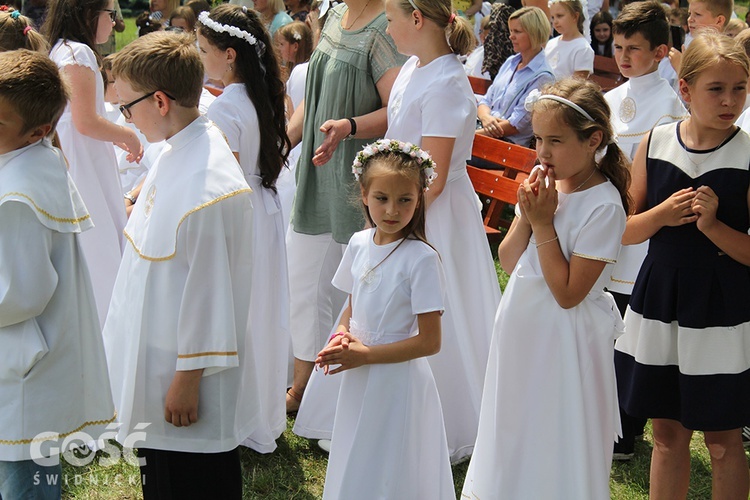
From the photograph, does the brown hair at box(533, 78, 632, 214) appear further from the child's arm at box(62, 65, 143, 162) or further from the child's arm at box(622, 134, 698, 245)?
the child's arm at box(62, 65, 143, 162)

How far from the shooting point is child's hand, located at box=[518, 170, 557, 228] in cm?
324

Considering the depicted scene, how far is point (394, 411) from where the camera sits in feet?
10.7

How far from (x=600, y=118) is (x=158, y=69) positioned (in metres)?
1.58

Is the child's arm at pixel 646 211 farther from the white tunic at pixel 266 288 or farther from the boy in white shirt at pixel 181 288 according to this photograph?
the white tunic at pixel 266 288

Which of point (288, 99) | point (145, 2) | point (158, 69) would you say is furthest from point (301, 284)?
point (145, 2)

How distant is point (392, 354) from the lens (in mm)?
3213

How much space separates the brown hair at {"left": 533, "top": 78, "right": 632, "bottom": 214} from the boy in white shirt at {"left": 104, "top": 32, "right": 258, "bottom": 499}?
1179mm

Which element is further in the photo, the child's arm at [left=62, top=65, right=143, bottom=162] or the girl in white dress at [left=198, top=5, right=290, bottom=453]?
the child's arm at [left=62, top=65, right=143, bottom=162]

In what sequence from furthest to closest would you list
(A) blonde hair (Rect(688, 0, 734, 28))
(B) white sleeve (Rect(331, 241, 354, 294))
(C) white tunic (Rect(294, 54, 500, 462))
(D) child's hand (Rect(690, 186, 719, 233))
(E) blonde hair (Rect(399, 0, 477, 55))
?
(A) blonde hair (Rect(688, 0, 734, 28)) < (C) white tunic (Rect(294, 54, 500, 462)) < (E) blonde hair (Rect(399, 0, 477, 55)) < (B) white sleeve (Rect(331, 241, 354, 294)) < (D) child's hand (Rect(690, 186, 719, 233))

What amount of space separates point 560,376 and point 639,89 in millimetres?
2160

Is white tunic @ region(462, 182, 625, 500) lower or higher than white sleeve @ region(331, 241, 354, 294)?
lower

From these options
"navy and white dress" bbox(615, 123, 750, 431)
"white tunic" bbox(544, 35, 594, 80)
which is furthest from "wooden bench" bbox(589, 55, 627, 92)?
"navy and white dress" bbox(615, 123, 750, 431)

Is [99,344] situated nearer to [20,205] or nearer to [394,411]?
[20,205]

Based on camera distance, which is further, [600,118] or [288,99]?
[288,99]
